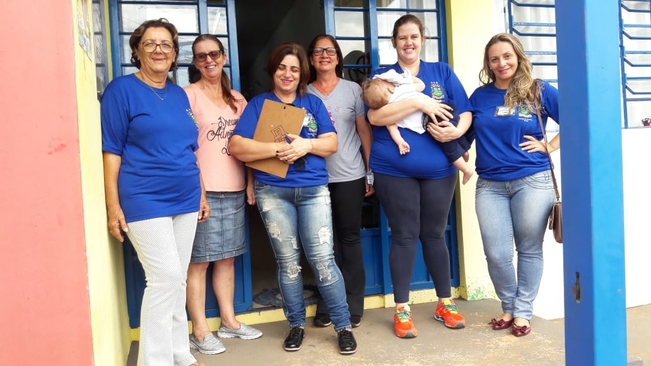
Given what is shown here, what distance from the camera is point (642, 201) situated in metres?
4.82

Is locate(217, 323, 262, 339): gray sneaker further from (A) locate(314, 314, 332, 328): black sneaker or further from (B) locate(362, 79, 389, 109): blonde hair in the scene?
(B) locate(362, 79, 389, 109): blonde hair

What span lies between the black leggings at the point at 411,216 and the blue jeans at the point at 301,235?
0.38 m

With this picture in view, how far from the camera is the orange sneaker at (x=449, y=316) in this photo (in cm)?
345

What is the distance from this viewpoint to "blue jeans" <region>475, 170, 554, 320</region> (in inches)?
128

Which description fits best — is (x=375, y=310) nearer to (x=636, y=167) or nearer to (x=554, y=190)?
(x=554, y=190)

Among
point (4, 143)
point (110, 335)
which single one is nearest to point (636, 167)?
point (110, 335)

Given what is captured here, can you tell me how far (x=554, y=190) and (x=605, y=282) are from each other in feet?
5.89

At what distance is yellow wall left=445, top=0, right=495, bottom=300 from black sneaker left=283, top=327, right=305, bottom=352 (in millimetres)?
1468

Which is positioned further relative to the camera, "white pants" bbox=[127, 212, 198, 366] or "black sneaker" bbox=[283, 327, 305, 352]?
"black sneaker" bbox=[283, 327, 305, 352]

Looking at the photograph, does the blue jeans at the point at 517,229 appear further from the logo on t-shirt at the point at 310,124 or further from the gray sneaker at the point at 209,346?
the gray sneaker at the point at 209,346

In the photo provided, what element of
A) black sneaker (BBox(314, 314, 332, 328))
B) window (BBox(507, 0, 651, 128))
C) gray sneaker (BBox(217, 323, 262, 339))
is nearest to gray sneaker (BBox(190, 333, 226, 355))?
gray sneaker (BBox(217, 323, 262, 339))

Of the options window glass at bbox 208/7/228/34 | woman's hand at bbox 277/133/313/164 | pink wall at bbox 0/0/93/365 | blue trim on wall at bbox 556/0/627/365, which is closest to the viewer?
blue trim on wall at bbox 556/0/627/365

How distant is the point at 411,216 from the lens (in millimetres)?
3271

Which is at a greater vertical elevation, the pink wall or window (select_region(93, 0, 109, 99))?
window (select_region(93, 0, 109, 99))
